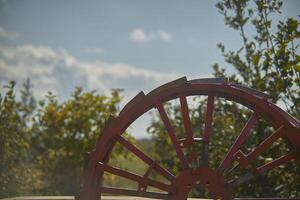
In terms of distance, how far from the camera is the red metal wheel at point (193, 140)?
15.7ft

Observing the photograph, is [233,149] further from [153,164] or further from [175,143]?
[153,164]

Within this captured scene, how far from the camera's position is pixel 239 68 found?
8719 millimetres

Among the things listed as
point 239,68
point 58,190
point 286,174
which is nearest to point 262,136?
point 286,174

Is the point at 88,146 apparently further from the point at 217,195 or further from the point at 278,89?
the point at 217,195

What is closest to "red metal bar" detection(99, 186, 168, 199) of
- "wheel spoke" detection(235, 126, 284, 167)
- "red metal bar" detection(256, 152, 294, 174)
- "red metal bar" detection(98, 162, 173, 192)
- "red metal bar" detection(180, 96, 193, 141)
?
"red metal bar" detection(98, 162, 173, 192)

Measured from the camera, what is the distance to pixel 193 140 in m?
4.93

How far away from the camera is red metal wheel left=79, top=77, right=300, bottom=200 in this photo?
4777mm

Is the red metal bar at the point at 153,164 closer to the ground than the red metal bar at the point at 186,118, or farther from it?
closer to the ground

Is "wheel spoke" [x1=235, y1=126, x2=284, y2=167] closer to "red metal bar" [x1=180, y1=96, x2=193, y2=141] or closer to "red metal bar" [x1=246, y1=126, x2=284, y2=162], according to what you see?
"red metal bar" [x1=246, y1=126, x2=284, y2=162]

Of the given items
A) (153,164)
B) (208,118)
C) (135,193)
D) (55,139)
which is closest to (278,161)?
(208,118)

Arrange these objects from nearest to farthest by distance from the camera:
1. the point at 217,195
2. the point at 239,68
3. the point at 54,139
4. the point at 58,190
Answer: the point at 217,195
the point at 239,68
the point at 58,190
the point at 54,139

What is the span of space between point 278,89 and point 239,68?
131 centimetres

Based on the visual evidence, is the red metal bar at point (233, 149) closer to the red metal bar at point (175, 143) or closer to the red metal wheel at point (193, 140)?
the red metal wheel at point (193, 140)

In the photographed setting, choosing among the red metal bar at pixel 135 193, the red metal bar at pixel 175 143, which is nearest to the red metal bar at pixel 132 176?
the red metal bar at pixel 135 193
